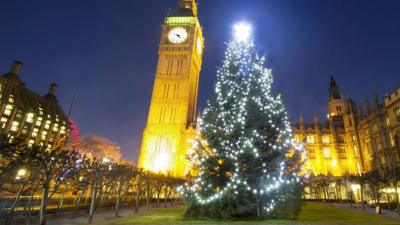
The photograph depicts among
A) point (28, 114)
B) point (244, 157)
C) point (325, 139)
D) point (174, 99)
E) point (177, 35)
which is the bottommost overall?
point (244, 157)

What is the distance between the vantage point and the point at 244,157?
16.8 m

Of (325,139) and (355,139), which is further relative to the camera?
(325,139)

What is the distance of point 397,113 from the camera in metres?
45.6

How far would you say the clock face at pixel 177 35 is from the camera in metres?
90.2

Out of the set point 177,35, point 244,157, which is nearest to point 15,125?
point 177,35

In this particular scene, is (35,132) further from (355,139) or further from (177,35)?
(355,139)

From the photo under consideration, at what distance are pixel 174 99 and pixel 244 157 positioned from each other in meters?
67.4

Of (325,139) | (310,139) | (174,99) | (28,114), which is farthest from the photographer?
(174,99)

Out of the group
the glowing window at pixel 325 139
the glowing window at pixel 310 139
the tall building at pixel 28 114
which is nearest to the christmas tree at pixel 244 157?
the tall building at pixel 28 114

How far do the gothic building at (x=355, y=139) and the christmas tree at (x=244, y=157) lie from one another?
3698 centimetres

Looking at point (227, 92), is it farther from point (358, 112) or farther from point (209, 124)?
point (358, 112)

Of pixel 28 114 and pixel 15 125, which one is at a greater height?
pixel 28 114

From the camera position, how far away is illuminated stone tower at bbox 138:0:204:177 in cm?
7469

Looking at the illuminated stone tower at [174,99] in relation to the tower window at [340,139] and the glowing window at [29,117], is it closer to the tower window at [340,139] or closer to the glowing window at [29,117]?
the glowing window at [29,117]
